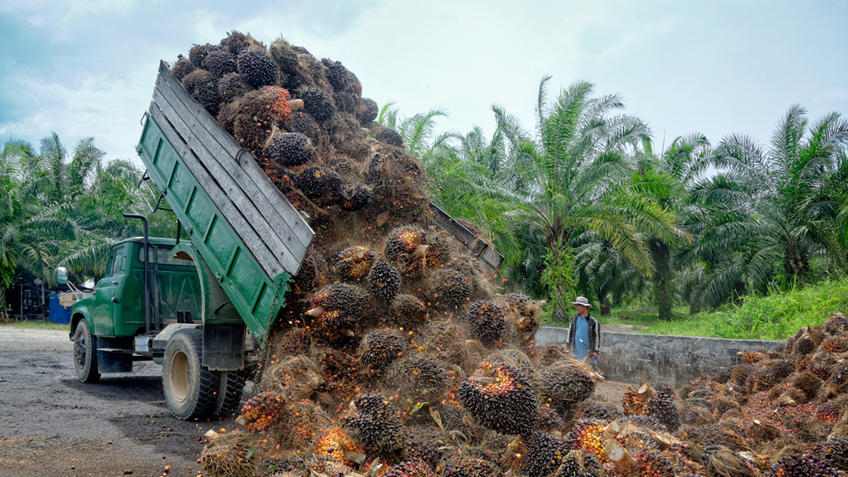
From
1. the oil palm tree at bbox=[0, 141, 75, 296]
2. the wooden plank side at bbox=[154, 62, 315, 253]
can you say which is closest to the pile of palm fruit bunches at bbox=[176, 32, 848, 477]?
the wooden plank side at bbox=[154, 62, 315, 253]

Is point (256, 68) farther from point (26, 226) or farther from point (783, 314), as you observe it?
point (26, 226)

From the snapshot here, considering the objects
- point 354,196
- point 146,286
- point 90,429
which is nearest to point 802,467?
point 354,196

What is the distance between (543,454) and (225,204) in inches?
141

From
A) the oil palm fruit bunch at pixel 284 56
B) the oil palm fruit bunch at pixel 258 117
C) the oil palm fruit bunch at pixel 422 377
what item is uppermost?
the oil palm fruit bunch at pixel 284 56

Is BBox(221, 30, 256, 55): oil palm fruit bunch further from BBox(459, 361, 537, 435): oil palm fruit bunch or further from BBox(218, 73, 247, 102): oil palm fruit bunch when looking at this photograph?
BBox(459, 361, 537, 435): oil palm fruit bunch

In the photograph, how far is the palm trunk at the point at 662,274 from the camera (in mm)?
18578

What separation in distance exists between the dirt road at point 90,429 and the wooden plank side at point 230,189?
Answer: 1704mm

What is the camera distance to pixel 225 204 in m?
4.88

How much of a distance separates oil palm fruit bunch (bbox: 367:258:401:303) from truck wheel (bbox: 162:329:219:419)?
7.95ft

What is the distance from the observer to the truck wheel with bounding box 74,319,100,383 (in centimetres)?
750

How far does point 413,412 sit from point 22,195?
83.8 ft

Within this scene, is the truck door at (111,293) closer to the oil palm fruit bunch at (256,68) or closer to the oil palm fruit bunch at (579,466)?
the oil palm fruit bunch at (256,68)

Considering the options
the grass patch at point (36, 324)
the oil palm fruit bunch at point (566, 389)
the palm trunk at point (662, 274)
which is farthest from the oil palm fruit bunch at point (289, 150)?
the grass patch at point (36, 324)

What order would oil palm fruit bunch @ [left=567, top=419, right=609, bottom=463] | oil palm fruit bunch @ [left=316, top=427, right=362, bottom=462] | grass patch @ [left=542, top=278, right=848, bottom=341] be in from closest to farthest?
oil palm fruit bunch @ [left=567, top=419, right=609, bottom=463]
oil palm fruit bunch @ [left=316, top=427, right=362, bottom=462]
grass patch @ [left=542, top=278, right=848, bottom=341]
